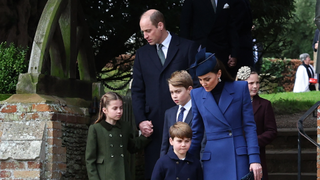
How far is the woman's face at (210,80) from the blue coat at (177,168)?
23.9 inches

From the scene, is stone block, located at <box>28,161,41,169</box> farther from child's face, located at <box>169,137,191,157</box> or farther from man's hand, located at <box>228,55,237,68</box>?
man's hand, located at <box>228,55,237,68</box>

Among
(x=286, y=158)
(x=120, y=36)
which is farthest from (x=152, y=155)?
(x=120, y=36)

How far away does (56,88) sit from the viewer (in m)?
6.29

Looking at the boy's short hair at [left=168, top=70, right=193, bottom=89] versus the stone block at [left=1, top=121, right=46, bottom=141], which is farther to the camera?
the stone block at [left=1, top=121, right=46, bottom=141]

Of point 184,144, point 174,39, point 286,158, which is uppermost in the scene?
point 174,39

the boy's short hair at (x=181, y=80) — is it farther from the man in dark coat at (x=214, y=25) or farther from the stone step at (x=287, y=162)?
the stone step at (x=287, y=162)

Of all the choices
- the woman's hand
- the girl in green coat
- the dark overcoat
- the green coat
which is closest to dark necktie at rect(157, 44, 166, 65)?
the girl in green coat

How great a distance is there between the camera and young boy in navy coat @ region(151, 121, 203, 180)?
435cm

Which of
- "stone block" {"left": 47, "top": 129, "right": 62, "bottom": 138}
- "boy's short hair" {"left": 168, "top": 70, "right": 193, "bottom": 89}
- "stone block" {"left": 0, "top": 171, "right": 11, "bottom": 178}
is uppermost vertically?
"boy's short hair" {"left": 168, "top": 70, "right": 193, "bottom": 89}

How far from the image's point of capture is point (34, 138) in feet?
18.7

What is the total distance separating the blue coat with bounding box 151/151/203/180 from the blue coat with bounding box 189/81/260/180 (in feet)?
0.65

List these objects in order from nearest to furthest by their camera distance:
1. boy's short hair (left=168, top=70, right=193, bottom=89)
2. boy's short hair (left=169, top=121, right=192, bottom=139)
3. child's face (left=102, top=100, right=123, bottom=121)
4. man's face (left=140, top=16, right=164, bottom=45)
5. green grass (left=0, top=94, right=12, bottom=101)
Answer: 1. boy's short hair (left=169, top=121, right=192, bottom=139)
2. boy's short hair (left=168, top=70, right=193, bottom=89)
3. man's face (left=140, top=16, right=164, bottom=45)
4. child's face (left=102, top=100, right=123, bottom=121)
5. green grass (left=0, top=94, right=12, bottom=101)

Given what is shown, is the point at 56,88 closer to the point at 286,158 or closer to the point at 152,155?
the point at 152,155

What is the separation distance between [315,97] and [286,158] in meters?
6.26
